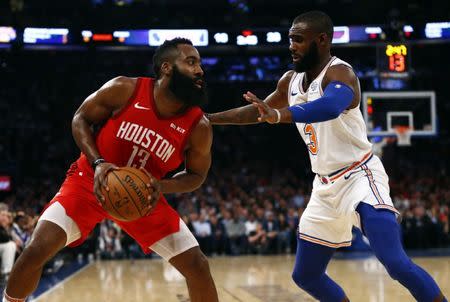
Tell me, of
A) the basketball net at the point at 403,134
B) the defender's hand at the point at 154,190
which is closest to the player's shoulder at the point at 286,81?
the defender's hand at the point at 154,190

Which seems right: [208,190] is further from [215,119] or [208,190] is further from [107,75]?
[215,119]

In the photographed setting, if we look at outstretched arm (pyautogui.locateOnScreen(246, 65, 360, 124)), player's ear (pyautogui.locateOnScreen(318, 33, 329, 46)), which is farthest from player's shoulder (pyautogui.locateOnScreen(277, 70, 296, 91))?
outstretched arm (pyautogui.locateOnScreen(246, 65, 360, 124))

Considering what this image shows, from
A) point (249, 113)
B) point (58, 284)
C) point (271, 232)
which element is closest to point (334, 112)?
point (249, 113)

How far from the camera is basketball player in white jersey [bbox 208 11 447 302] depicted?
4165 millimetres

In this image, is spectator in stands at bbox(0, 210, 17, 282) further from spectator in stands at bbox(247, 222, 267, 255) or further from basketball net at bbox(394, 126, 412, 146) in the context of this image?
basketball net at bbox(394, 126, 412, 146)

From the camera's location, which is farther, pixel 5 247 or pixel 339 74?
pixel 5 247

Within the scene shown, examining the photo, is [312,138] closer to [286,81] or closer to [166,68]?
[286,81]

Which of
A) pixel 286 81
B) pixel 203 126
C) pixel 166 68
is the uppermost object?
pixel 166 68

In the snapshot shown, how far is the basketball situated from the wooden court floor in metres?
3.87

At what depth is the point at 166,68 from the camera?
435 centimetres

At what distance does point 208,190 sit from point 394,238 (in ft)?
46.0

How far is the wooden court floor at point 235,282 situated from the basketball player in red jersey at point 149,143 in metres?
3.42

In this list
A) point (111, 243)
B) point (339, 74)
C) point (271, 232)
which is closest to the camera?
point (339, 74)

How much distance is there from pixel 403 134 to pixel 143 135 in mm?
10467
